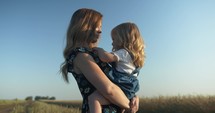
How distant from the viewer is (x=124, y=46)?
252cm

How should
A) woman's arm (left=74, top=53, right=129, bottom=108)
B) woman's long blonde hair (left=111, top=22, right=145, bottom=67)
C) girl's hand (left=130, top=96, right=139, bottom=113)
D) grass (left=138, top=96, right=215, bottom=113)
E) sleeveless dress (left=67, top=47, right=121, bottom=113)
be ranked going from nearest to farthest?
woman's arm (left=74, top=53, right=129, bottom=108) → sleeveless dress (left=67, top=47, right=121, bottom=113) → girl's hand (left=130, top=96, right=139, bottom=113) → woman's long blonde hair (left=111, top=22, right=145, bottom=67) → grass (left=138, top=96, right=215, bottom=113)

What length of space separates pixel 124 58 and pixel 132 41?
189 mm

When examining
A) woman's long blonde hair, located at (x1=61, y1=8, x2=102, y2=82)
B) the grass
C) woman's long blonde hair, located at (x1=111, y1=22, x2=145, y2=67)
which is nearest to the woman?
woman's long blonde hair, located at (x1=61, y1=8, x2=102, y2=82)

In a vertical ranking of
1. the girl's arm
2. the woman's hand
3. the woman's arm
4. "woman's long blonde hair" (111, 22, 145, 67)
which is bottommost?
the woman's hand

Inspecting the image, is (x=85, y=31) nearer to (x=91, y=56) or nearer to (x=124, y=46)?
(x=91, y=56)

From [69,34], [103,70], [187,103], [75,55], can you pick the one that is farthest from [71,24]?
[187,103]

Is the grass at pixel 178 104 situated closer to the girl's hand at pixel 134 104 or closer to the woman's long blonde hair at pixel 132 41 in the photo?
the woman's long blonde hair at pixel 132 41

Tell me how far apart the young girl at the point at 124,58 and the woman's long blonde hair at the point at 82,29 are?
0.37 ft

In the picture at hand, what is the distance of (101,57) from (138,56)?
0.39 meters

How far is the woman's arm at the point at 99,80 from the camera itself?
2.06m

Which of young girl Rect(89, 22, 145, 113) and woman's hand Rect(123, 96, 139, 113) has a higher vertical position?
young girl Rect(89, 22, 145, 113)

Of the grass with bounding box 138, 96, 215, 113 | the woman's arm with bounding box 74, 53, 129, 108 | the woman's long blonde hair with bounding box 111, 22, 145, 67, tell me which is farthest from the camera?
the grass with bounding box 138, 96, 215, 113

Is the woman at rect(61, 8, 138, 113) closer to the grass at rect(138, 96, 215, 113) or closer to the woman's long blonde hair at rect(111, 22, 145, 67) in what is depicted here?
the woman's long blonde hair at rect(111, 22, 145, 67)

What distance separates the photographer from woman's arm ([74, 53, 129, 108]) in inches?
81.0
